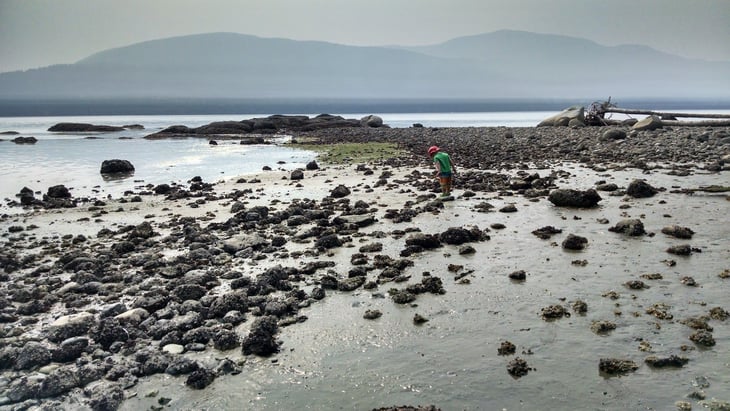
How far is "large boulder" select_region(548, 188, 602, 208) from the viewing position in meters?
17.8

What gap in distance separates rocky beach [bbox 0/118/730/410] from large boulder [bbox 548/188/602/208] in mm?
69

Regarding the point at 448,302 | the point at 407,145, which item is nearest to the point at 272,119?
the point at 407,145

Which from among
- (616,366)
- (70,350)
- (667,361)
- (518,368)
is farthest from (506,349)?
(70,350)

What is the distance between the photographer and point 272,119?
90.4 meters

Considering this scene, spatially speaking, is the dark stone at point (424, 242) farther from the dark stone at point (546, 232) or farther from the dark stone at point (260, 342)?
the dark stone at point (260, 342)

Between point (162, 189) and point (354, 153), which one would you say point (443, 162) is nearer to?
point (162, 189)

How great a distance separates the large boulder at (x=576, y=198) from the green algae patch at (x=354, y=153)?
1956 centimetres

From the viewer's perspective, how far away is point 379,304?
1037cm

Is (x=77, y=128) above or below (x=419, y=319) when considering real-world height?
above

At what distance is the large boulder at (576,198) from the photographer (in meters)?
17.8

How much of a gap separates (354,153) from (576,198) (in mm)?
26442

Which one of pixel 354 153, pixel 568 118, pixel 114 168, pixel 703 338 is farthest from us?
pixel 568 118

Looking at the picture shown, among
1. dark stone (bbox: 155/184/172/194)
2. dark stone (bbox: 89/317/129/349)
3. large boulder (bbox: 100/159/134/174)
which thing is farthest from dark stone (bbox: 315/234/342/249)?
large boulder (bbox: 100/159/134/174)

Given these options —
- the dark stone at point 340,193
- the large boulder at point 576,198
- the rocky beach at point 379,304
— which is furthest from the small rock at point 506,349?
the dark stone at point 340,193
